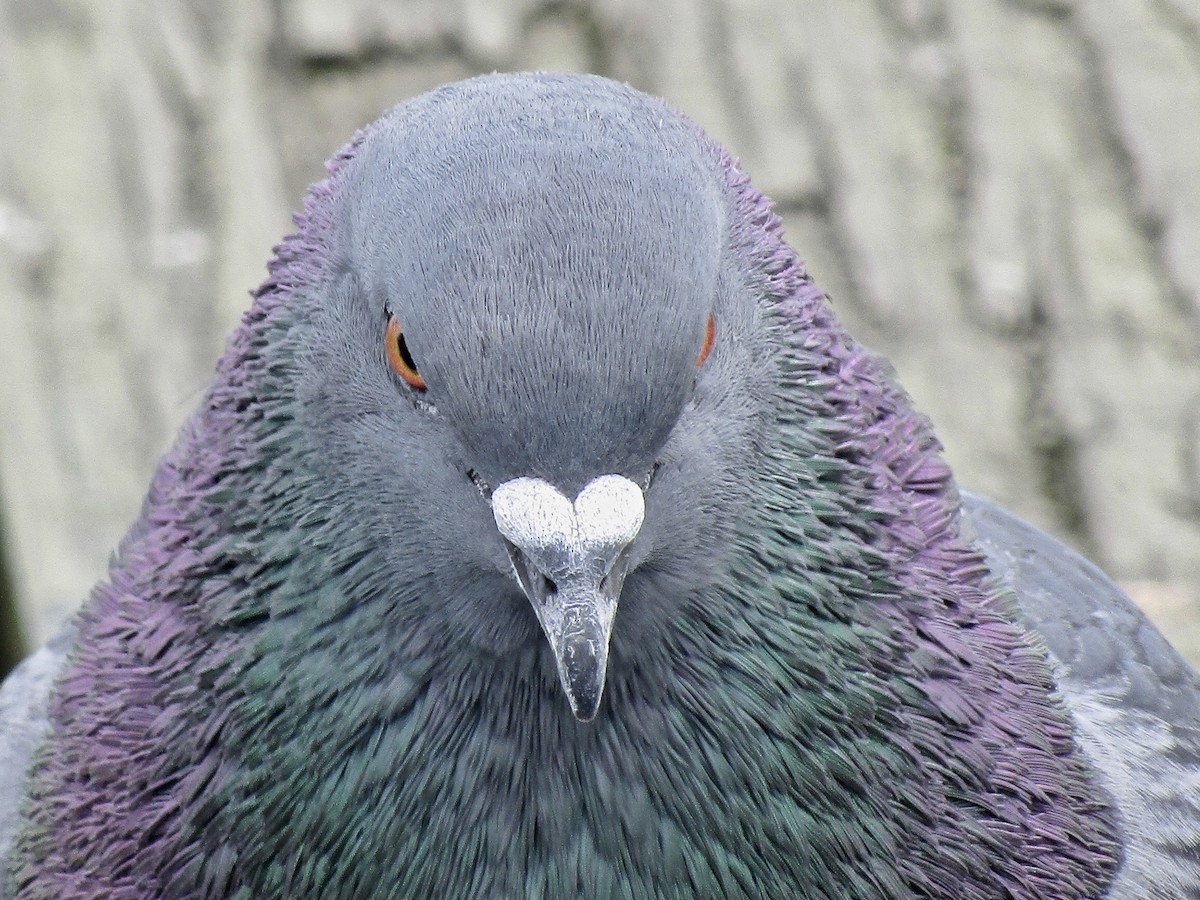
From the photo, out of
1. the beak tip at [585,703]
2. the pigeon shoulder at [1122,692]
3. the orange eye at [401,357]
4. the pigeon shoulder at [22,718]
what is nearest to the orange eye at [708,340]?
the orange eye at [401,357]

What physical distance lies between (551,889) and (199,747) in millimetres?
680

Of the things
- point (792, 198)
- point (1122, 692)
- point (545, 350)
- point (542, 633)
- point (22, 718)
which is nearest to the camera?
point (545, 350)

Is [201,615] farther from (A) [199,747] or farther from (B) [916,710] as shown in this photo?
(B) [916,710]

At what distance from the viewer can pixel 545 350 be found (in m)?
2.58

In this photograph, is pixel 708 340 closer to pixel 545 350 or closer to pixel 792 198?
pixel 545 350

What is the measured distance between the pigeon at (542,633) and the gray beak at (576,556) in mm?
63

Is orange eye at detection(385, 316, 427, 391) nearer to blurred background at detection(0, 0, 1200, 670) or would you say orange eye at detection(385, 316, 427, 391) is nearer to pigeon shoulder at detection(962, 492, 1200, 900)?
pigeon shoulder at detection(962, 492, 1200, 900)

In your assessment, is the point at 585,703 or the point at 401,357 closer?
the point at 585,703

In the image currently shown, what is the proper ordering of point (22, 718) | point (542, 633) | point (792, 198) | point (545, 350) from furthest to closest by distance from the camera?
point (792, 198) → point (22, 718) → point (542, 633) → point (545, 350)

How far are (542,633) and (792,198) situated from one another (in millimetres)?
2954

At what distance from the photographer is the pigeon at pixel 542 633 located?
9.29ft

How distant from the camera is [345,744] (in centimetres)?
308

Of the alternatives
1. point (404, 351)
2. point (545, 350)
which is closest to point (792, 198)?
point (404, 351)

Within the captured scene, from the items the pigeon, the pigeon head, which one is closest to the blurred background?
the pigeon
